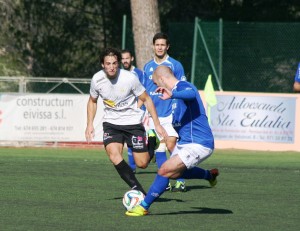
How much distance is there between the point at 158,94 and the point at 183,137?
3.56m

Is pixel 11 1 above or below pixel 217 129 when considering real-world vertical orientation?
above

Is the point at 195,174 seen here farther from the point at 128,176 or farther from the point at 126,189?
the point at 126,189

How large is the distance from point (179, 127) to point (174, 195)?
262cm

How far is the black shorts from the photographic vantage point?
1334 centimetres

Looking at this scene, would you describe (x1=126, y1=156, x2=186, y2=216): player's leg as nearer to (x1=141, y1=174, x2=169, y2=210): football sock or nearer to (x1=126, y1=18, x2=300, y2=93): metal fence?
(x1=141, y1=174, x2=169, y2=210): football sock

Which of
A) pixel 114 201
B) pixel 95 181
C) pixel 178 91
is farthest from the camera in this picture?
pixel 95 181

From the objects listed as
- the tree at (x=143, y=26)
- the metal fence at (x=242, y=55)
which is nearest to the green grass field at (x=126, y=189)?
the metal fence at (x=242, y=55)

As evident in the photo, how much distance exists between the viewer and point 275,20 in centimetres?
3362

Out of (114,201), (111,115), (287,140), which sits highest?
(111,115)

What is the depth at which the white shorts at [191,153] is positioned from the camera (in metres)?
11.5

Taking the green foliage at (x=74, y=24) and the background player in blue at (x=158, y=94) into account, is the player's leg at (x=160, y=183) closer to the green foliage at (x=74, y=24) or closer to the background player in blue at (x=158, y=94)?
the background player in blue at (x=158, y=94)

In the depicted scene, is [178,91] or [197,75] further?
[197,75]

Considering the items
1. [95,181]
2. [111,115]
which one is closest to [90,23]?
[95,181]

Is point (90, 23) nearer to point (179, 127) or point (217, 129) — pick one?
point (217, 129)
